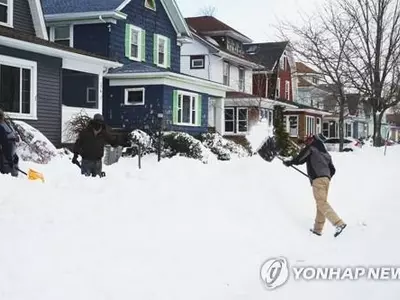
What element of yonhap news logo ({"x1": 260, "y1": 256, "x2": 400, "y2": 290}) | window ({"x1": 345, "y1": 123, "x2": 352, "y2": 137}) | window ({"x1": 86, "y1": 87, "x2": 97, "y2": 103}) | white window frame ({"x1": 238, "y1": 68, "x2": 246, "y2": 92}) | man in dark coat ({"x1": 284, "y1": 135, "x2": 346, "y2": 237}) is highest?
white window frame ({"x1": 238, "y1": 68, "x2": 246, "y2": 92})

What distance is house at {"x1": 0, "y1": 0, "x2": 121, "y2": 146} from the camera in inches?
719

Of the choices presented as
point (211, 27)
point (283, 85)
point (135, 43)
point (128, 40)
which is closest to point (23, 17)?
point (128, 40)

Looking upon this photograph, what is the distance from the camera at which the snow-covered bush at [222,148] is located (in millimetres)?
24712

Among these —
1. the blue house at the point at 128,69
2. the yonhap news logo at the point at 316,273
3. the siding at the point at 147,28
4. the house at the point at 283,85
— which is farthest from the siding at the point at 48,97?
the house at the point at 283,85

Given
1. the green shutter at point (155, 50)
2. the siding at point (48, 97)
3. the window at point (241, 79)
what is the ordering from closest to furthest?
the siding at point (48, 97), the green shutter at point (155, 50), the window at point (241, 79)

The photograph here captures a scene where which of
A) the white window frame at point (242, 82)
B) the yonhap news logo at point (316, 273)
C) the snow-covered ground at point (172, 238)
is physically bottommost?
the yonhap news logo at point (316, 273)

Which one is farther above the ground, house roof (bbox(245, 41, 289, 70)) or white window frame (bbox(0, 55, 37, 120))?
house roof (bbox(245, 41, 289, 70))

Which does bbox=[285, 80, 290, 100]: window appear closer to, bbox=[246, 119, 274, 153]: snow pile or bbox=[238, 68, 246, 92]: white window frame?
bbox=[238, 68, 246, 92]: white window frame

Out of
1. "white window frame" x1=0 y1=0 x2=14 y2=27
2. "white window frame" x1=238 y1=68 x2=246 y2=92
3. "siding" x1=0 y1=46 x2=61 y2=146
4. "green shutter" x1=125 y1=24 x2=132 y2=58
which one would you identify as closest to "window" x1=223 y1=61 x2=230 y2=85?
"white window frame" x1=238 y1=68 x2=246 y2=92

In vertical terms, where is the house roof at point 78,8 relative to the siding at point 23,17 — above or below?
above

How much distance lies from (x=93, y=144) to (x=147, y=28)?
63.6ft

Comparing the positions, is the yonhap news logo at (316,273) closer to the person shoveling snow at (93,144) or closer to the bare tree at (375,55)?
the person shoveling snow at (93,144)

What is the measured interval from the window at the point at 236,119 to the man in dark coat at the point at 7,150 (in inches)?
1178

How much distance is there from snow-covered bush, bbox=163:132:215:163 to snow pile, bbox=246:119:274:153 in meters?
4.02
